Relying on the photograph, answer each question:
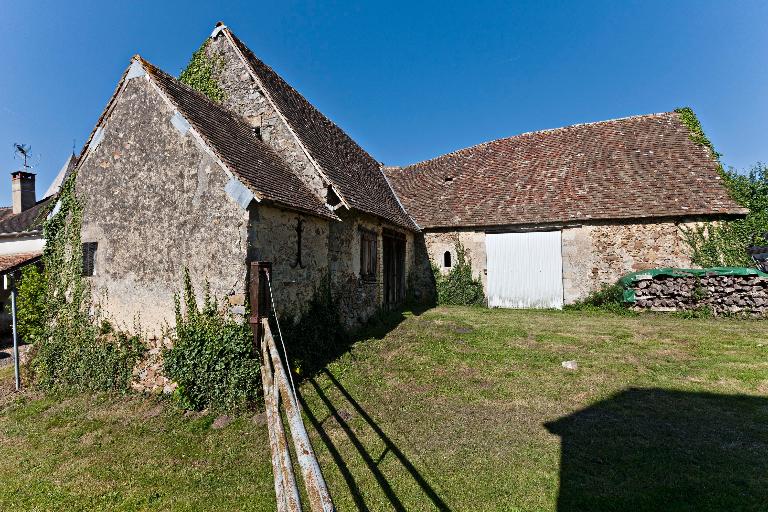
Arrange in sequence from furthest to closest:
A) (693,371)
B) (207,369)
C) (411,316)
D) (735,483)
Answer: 1. (411,316)
2. (693,371)
3. (207,369)
4. (735,483)

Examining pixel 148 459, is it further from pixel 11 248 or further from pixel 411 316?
pixel 11 248

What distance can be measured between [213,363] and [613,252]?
12.6m

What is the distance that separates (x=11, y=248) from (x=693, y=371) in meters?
26.1

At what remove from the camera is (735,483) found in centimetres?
428

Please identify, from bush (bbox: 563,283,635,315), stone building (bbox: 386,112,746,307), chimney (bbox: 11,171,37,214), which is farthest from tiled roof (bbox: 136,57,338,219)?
chimney (bbox: 11,171,37,214)

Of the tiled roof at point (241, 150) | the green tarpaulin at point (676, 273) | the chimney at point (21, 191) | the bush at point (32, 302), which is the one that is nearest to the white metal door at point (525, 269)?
the green tarpaulin at point (676, 273)

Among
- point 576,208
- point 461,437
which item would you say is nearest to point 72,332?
point 461,437

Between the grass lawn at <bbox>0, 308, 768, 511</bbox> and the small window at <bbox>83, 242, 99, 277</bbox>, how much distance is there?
2426 mm

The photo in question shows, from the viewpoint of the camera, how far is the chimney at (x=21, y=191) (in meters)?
21.5

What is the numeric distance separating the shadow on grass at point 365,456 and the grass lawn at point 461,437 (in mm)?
22

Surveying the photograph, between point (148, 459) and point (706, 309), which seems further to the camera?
point (706, 309)

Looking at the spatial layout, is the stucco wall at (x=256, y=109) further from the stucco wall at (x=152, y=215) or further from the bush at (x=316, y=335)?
the stucco wall at (x=152, y=215)

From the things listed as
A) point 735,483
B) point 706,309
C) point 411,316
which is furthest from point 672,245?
point 735,483

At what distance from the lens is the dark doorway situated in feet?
43.5
